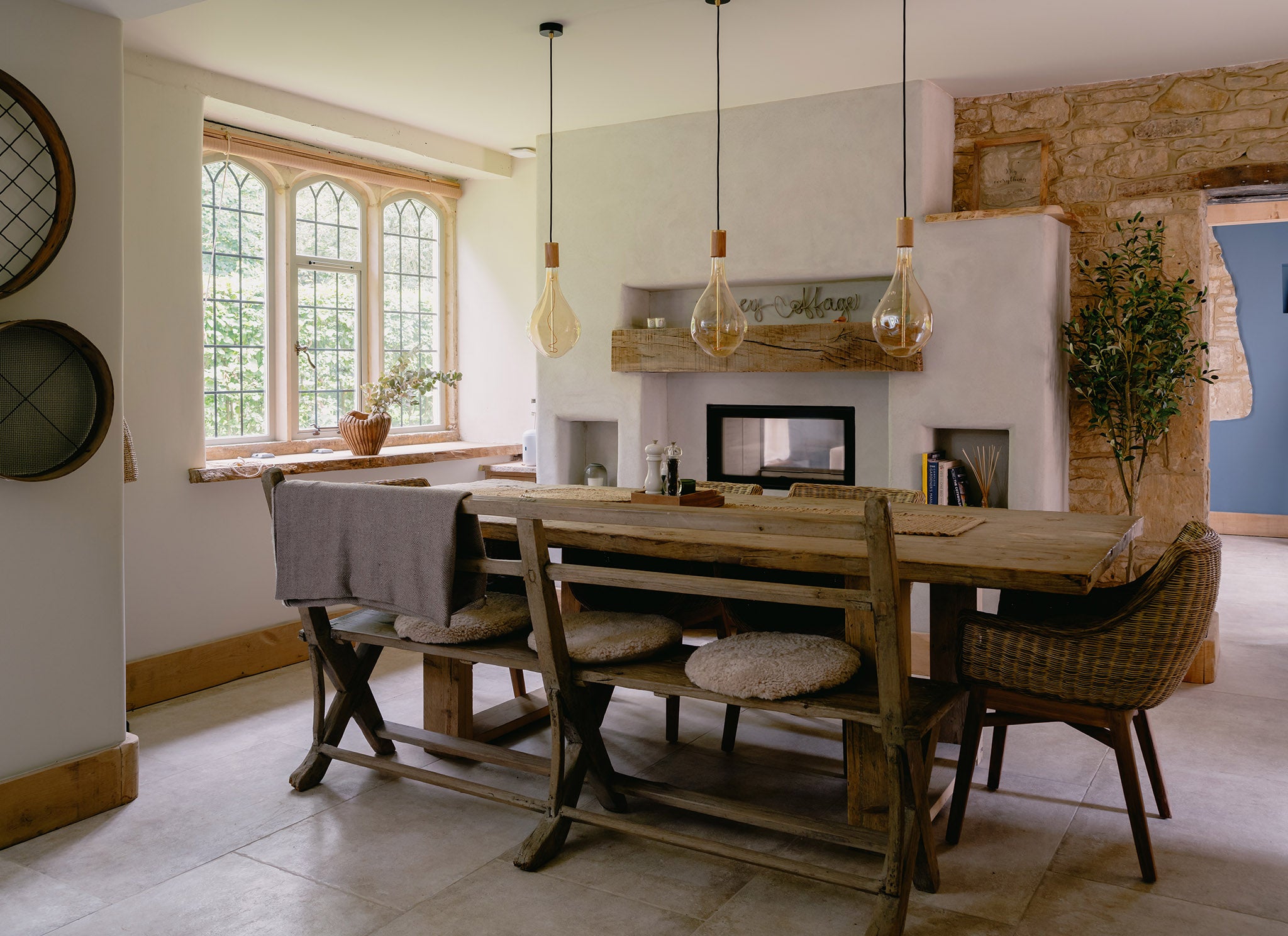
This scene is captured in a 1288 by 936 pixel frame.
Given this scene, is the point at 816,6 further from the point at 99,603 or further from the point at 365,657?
the point at 99,603

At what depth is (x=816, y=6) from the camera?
3533mm

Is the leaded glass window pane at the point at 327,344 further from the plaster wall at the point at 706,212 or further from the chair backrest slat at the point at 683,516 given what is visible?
the chair backrest slat at the point at 683,516

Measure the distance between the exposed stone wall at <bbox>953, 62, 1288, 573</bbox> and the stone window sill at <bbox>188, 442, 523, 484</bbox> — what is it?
284 cm

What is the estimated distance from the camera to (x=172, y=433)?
425 centimetres

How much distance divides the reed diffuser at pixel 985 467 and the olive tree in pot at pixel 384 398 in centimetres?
284

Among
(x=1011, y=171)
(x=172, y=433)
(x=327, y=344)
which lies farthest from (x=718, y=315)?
(x=327, y=344)

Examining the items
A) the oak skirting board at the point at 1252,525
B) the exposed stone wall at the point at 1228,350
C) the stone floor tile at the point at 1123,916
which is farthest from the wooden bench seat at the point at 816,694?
the exposed stone wall at the point at 1228,350

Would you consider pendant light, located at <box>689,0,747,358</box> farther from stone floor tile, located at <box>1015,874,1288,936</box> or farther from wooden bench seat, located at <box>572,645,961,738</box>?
stone floor tile, located at <box>1015,874,1288,936</box>

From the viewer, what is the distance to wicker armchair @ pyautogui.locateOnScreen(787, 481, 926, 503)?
12.0 feet

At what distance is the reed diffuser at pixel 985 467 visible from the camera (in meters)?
4.55

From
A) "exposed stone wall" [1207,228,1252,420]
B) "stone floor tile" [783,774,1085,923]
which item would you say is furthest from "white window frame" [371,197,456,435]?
"exposed stone wall" [1207,228,1252,420]

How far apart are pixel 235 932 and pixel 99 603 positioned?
1144mm

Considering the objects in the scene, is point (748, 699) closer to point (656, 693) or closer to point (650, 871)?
point (656, 693)

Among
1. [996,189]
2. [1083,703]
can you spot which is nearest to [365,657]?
[1083,703]
